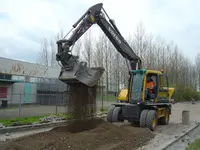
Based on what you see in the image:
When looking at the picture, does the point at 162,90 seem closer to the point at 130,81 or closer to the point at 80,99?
the point at 130,81

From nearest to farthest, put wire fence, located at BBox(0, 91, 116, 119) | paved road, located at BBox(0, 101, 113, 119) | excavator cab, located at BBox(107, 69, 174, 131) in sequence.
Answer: excavator cab, located at BBox(107, 69, 174, 131) → paved road, located at BBox(0, 101, 113, 119) → wire fence, located at BBox(0, 91, 116, 119)

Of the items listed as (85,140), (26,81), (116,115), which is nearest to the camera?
(85,140)

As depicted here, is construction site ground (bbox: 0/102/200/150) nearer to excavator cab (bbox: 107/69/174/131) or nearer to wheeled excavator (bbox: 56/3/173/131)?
excavator cab (bbox: 107/69/174/131)

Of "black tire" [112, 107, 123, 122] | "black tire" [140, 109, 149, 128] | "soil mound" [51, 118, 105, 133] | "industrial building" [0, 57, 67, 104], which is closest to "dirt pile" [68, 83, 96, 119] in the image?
"soil mound" [51, 118, 105, 133]

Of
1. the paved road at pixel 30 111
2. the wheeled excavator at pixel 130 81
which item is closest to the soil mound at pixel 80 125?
the wheeled excavator at pixel 130 81

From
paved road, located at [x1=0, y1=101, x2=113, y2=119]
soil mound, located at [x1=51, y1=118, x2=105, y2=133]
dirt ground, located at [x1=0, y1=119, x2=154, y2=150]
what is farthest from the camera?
paved road, located at [x1=0, y1=101, x2=113, y2=119]

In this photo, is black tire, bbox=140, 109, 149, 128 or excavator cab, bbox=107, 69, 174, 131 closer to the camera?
black tire, bbox=140, 109, 149, 128

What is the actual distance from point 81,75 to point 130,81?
461 cm

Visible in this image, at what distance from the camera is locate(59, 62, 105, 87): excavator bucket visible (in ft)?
31.0

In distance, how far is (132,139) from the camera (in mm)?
9320

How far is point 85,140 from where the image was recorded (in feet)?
26.6

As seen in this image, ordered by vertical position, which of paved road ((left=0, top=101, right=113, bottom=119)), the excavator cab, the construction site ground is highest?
the excavator cab

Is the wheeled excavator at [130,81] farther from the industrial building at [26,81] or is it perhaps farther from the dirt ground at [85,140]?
the industrial building at [26,81]

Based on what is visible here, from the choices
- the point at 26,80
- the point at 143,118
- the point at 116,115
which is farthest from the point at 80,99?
the point at 26,80
